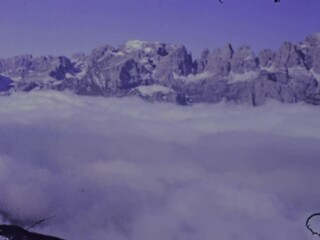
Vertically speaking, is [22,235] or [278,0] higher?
[278,0]

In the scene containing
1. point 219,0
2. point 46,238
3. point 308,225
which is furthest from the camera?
point 219,0

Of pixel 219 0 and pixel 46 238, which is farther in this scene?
pixel 219 0

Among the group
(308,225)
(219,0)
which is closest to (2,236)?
(308,225)

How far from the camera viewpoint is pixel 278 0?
809 cm

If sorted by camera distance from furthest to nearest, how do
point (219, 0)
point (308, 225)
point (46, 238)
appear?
1. point (219, 0)
2. point (308, 225)
3. point (46, 238)

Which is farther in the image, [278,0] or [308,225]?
[278,0]

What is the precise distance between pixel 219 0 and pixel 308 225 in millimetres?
3457

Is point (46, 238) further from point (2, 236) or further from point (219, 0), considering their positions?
point (219, 0)

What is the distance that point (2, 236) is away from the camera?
19.0 feet

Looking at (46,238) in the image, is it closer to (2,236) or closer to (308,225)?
(2,236)

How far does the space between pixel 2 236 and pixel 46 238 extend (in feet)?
1.55

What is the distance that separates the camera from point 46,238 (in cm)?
577

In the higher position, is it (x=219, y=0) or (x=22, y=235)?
(x=219, y=0)

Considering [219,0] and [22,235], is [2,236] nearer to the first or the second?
[22,235]
